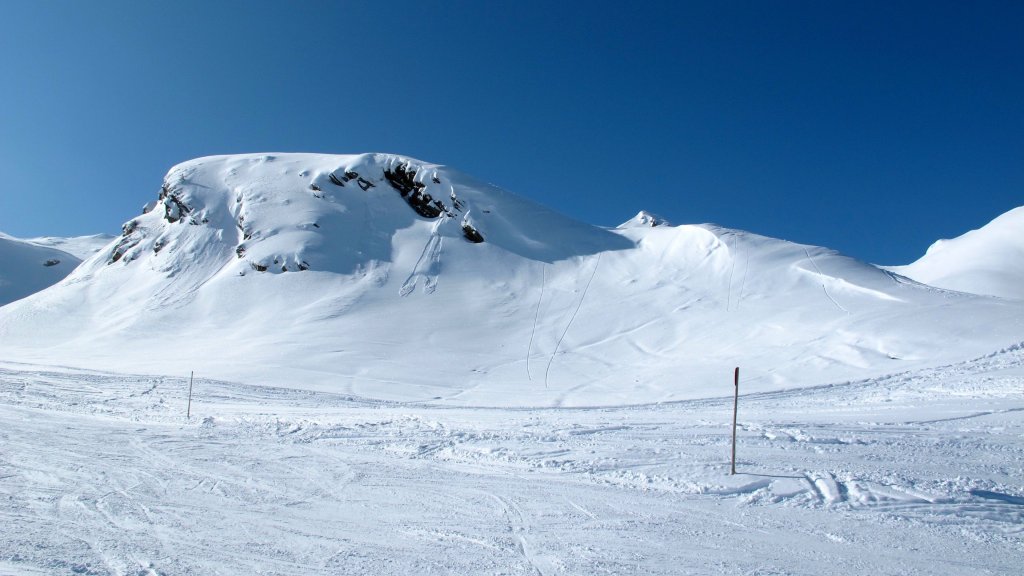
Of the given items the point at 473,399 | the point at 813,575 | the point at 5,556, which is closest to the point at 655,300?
the point at 473,399

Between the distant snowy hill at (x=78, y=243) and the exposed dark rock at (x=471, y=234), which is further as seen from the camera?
the distant snowy hill at (x=78, y=243)

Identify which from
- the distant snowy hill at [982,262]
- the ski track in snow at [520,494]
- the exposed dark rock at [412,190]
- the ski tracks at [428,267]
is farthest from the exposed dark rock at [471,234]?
the distant snowy hill at [982,262]

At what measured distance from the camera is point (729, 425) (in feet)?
39.2

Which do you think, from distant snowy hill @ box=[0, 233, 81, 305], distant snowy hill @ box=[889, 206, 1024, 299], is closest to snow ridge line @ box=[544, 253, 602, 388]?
distant snowy hill @ box=[889, 206, 1024, 299]

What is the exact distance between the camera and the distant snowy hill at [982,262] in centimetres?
8245

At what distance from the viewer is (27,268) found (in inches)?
4006

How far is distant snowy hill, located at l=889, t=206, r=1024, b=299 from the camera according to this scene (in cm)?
8245

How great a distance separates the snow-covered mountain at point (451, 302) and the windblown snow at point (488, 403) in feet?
0.87

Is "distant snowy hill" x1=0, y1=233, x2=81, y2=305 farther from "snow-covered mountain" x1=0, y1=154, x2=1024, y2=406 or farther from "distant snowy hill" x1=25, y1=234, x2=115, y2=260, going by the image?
"snow-covered mountain" x1=0, y1=154, x2=1024, y2=406

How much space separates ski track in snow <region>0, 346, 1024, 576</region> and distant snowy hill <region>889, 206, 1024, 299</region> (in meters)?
88.0

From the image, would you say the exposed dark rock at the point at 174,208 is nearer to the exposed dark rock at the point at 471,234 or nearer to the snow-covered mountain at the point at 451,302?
the snow-covered mountain at the point at 451,302

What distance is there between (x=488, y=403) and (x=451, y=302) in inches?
818

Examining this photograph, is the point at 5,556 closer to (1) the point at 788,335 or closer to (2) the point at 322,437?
(2) the point at 322,437

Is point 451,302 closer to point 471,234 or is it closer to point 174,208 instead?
point 471,234
